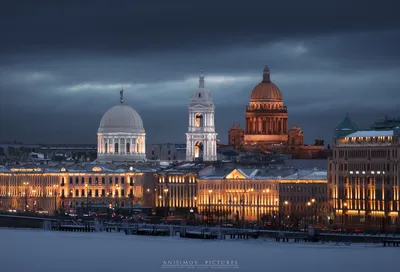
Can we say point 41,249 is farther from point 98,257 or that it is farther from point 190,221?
point 190,221

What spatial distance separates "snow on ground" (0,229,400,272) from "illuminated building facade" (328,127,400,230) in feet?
36.8

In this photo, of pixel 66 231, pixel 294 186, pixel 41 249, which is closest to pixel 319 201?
pixel 294 186

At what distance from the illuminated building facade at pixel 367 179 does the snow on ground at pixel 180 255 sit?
1123 centimetres

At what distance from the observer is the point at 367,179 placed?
179875 millimetres

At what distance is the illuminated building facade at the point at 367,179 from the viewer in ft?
579

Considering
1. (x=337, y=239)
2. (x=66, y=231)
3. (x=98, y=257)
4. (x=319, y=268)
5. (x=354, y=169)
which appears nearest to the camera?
(x=319, y=268)

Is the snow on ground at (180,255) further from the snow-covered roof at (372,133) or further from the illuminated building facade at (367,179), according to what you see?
the snow-covered roof at (372,133)

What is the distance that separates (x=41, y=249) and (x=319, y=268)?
2680 centimetres

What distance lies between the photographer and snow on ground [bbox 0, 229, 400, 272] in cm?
14399

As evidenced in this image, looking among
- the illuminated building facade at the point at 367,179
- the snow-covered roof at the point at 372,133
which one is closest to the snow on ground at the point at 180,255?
the illuminated building facade at the point at 367,179

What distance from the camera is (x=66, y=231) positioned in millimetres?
194250

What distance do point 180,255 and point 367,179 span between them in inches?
1195

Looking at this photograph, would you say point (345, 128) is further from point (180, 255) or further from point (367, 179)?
point (180, 255)

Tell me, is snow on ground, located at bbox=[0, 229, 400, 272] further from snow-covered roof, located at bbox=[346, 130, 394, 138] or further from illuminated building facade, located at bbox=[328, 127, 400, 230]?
snow-covered roof, located at bbox=[346, 130, 394, 138]
